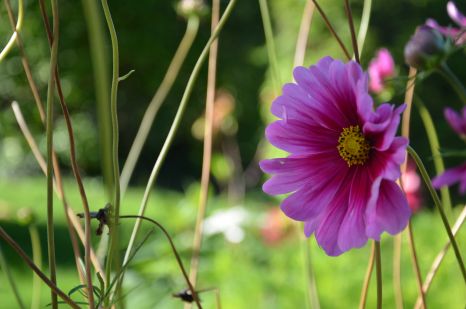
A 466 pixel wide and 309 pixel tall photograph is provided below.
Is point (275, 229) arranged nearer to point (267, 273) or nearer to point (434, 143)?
point (267, 273)

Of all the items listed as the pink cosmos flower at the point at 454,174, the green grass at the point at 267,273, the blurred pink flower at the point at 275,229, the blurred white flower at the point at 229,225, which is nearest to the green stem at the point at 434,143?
the pink cosmos flower at the point at 454,174

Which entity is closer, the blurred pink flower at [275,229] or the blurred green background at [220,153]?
the blurred green background at [220,153]

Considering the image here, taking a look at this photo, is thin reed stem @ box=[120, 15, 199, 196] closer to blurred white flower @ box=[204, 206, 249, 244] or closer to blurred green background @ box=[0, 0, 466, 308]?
blurred green background @ box=[0, 0, 466, 308]

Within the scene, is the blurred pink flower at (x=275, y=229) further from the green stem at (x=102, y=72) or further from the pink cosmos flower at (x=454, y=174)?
the green stem at (x=102, y=72)

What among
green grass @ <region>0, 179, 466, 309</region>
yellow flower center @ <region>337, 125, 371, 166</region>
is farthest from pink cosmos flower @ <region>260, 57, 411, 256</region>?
green grass @ <region>0, 179, 466, 309</region>

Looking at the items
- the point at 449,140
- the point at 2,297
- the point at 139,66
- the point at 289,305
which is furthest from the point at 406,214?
the point at 139,66

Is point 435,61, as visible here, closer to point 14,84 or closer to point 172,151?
point 14,84
